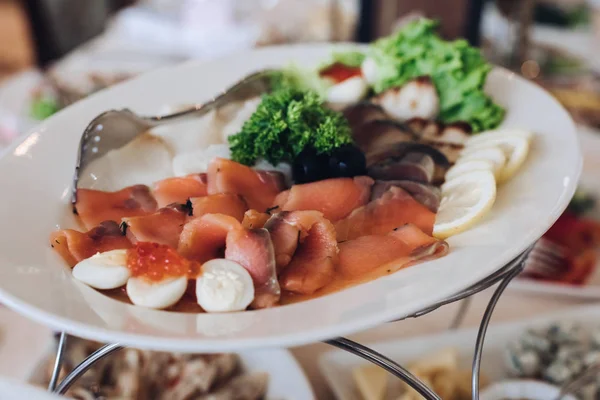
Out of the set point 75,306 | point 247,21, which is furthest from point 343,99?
point 247,21

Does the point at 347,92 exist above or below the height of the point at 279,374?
above

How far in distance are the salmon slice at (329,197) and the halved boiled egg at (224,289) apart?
0.59 feet

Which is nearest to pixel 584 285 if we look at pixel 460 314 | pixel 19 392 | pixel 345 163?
pixel 460 314

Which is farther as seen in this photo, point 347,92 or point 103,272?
point 347,92

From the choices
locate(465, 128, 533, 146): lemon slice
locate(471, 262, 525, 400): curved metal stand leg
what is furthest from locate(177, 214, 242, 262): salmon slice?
locate(465, 128, 533, 146): lemon slice

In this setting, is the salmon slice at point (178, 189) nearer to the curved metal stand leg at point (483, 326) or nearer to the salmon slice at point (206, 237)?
the salmon slice at point (206, 237)

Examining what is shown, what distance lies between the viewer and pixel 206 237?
2.39ft

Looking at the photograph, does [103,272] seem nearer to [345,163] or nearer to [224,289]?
[224,289]

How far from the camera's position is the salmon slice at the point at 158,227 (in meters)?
0.74

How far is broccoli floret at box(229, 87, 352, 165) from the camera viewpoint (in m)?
0.91

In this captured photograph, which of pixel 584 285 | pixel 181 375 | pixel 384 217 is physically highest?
pixel 384 217

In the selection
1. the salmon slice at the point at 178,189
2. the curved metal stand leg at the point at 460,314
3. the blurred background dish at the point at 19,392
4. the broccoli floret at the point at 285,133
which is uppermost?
the blurred background dish at the point at 19,392

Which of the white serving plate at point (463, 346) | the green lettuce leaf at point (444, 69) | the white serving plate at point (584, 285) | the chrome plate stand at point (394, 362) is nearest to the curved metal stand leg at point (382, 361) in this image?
the chrome plate stand at point (394, 362)

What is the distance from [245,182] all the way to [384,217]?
216 mm
